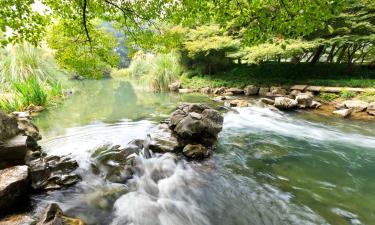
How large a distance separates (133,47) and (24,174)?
5346mm

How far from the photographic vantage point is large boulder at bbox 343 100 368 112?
9.11m

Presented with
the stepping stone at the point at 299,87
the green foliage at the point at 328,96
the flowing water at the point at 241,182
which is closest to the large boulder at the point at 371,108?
the flowing water at the point at 241,182

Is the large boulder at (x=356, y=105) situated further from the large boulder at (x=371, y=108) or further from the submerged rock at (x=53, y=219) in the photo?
the submerged rock at (x=53, y=219)

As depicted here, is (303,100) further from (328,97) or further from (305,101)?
(328,97)

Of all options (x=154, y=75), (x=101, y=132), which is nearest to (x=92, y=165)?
(x=101, y=132)

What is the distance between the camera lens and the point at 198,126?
559 centimetres

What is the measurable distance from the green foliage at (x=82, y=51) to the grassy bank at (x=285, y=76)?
979 cm

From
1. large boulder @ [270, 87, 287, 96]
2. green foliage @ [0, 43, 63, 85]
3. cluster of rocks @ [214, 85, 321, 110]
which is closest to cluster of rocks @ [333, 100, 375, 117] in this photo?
cluster of rocks @ [214, 85, 321, 110]

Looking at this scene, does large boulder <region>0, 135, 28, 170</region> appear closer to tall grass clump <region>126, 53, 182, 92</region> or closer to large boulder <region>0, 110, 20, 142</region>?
A: large boulder <region>0, 110, 20, 142</region>

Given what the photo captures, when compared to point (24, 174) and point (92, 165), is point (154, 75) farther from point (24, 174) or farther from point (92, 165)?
point (24, 174)

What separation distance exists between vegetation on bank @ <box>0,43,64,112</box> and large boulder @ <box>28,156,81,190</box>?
5569 millimetres

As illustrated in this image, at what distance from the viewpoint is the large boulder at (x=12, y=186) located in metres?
2.96

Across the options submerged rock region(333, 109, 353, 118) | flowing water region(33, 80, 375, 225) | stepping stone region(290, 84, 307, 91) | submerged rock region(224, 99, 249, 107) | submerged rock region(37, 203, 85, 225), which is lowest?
flowing water region(33, 80, 375, 225)

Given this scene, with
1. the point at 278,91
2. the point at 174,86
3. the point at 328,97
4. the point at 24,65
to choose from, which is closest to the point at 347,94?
the point at 328,97
